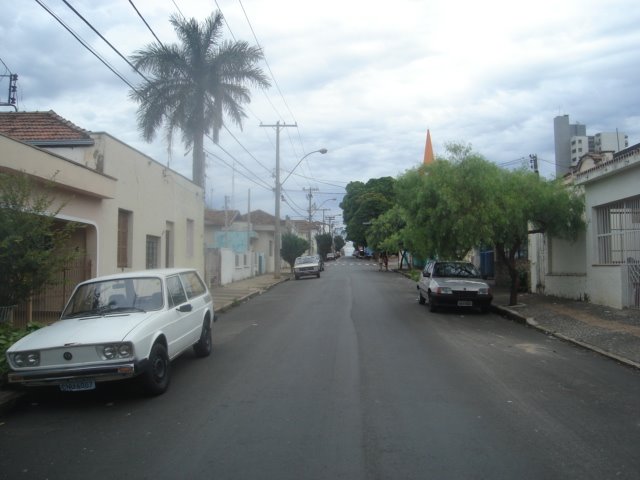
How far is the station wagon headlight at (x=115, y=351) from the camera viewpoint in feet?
21.1

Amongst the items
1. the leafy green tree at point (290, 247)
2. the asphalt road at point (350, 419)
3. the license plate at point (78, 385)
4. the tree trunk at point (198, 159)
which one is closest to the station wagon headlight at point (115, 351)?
the license plate at point (78, 385)

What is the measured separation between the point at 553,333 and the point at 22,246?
1032cm

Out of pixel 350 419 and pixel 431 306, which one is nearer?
pixel 350 419

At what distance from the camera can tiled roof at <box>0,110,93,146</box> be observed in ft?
48.3

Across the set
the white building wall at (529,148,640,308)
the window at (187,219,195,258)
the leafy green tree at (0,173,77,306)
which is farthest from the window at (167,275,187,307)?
the window at (187,219,195,258)

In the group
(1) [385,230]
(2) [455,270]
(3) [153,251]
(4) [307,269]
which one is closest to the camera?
(2) [455,270]

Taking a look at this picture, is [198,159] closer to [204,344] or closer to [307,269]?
[307,269]

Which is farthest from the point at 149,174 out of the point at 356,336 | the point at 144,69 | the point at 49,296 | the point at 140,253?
the point at 144,69

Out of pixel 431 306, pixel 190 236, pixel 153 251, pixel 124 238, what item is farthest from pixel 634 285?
pixel 190 236

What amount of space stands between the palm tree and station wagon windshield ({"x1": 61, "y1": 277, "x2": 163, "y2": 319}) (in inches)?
764

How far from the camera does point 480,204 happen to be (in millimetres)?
15000

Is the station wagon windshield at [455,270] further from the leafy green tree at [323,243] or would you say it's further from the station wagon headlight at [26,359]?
the leafy green tree at [323,243]

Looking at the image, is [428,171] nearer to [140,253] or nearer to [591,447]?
[140,253]

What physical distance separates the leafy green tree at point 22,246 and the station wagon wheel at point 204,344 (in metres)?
2.49
